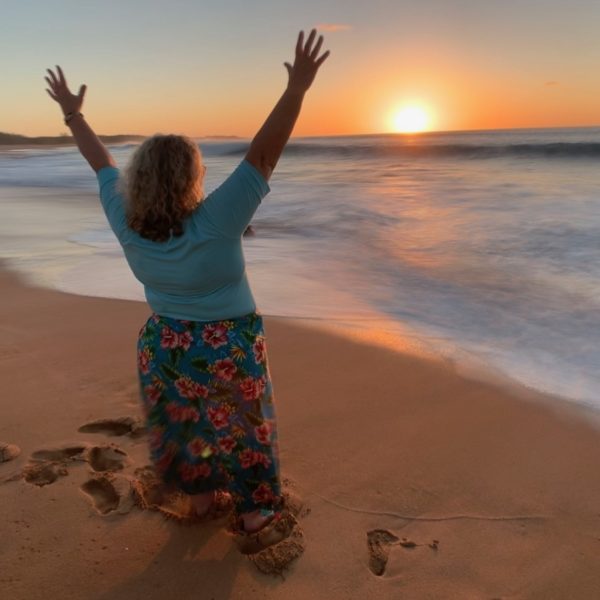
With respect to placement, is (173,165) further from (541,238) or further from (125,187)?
(541,238)

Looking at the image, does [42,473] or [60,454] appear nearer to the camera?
[42,473]

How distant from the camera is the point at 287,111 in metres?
2.05

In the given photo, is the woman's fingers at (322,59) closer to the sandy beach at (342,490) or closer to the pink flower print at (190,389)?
the pink flower print at (190,389)

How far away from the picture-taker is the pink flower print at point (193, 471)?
2.61m

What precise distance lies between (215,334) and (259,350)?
0.60 ft

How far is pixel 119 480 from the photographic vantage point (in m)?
2.96

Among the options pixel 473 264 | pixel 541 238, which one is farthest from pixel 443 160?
pixel 473 264

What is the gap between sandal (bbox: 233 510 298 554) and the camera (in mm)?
2539

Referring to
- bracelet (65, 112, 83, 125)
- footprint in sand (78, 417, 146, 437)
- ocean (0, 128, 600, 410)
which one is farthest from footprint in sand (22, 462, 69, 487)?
ocean (0, 128, 600, 410)

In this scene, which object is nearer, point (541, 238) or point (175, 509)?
point (175, 509)

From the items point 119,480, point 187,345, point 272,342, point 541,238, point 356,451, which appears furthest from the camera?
point 541,238

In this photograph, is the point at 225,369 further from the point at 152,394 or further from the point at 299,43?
the point at 299,43

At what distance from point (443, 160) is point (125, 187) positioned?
36.2 m

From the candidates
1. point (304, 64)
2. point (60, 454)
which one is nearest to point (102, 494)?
point (60, 454)
